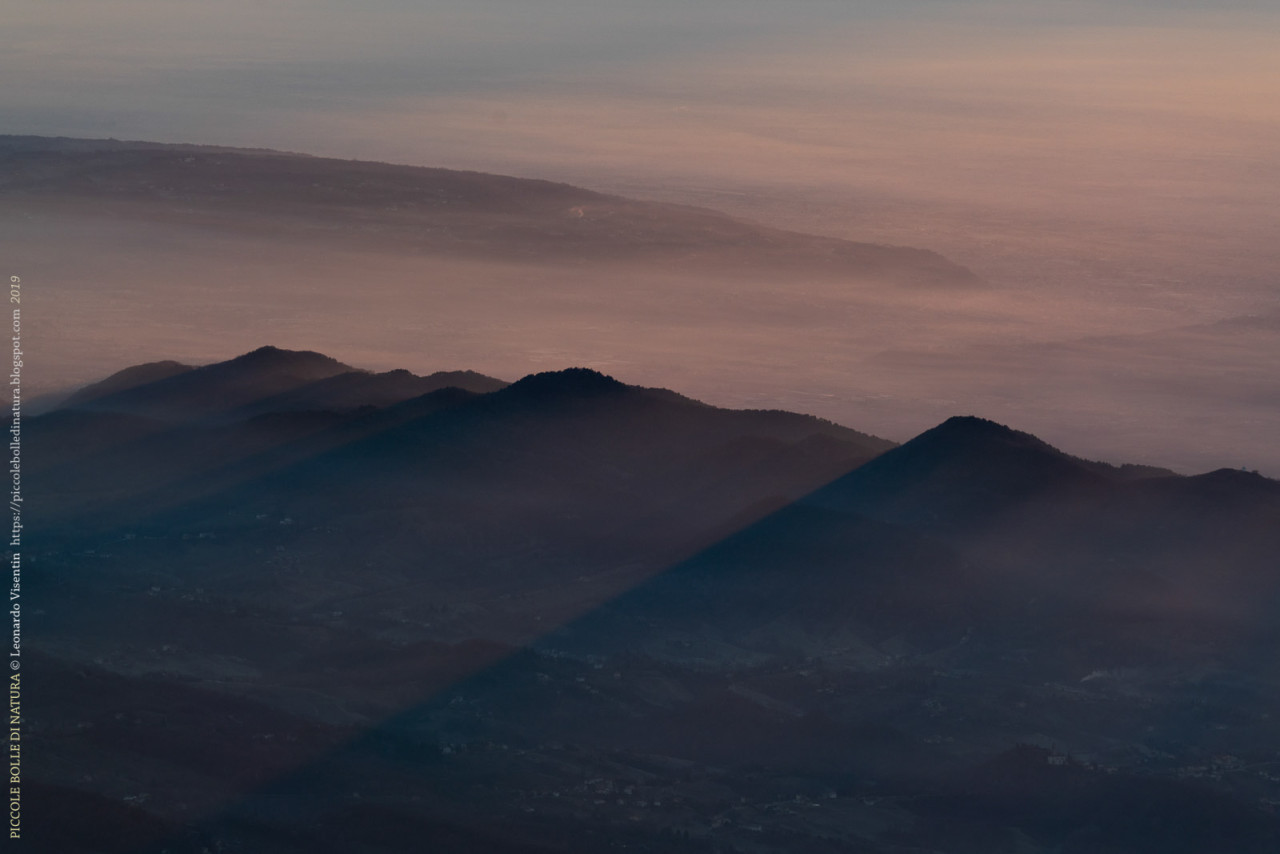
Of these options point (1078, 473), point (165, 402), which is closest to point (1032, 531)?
point (1078, 473)

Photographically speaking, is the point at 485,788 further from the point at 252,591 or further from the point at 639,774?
the point at 252,591

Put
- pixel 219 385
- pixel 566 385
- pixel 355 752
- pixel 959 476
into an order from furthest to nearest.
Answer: pixel 219 385, pixel 566 385, pixel 959 476, pixel 355 752

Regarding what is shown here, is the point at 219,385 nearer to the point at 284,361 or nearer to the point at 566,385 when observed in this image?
the point at 284,361

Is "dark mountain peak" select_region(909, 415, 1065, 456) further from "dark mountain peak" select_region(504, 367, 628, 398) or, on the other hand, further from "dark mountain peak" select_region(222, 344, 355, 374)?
"dark mountain peak" select_region(222, 344, 355, 374)

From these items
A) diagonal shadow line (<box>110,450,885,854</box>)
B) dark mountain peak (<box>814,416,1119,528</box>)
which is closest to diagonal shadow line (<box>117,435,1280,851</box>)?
diagonal shadow line (<box>110,450,885,854</box>)

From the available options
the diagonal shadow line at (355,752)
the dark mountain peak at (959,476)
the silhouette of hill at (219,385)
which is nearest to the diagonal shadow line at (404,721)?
the diagonal shadow line at (355,752)

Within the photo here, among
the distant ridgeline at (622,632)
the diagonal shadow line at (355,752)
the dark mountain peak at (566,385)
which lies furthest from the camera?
the dark mountain peak at (566,385)

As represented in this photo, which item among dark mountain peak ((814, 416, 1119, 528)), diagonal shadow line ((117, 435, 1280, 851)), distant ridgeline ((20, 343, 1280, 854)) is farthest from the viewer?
dark mountain peak ((814, 416, 1119, 528))

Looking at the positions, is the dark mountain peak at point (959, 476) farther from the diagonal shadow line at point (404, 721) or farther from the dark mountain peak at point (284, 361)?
the dark mountain peak at point (284, 361)

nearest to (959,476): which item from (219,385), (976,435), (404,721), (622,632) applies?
A: (976,435)
